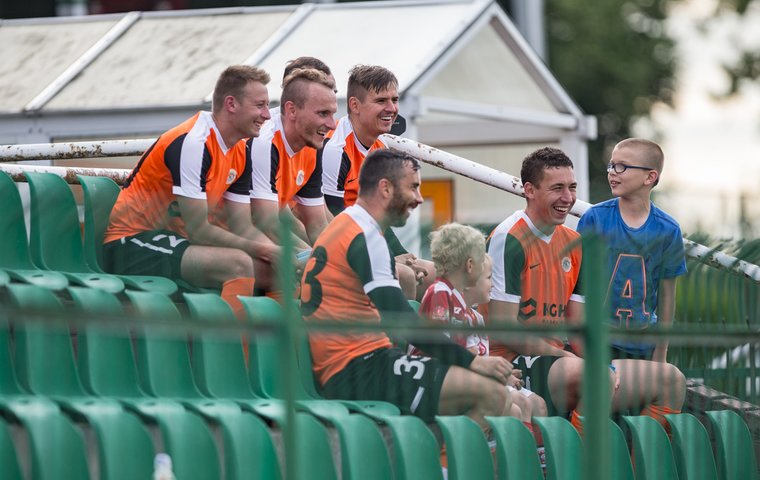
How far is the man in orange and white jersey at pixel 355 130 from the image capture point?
20.3ft

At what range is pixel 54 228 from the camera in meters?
5.72

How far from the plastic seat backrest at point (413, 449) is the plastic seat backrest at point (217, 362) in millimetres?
580

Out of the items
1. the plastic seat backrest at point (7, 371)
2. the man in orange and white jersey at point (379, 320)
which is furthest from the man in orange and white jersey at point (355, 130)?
the plastic seat backrest at point (7, 371)

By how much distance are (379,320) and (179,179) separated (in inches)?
72.1

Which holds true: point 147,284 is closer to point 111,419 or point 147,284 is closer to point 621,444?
point 111,419

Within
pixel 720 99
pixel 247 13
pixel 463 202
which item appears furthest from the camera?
pixel 720 99

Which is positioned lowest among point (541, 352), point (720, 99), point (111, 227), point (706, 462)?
point (706, 462)

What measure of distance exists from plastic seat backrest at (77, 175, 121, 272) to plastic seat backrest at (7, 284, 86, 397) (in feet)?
4.73

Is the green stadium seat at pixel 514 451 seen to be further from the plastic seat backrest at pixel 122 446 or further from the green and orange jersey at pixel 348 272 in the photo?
the plastic seat backrest at pixel 122 446

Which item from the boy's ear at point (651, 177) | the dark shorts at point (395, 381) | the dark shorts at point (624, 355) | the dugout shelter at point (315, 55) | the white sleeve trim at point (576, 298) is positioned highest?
the dugout shelter at point (315, 55)

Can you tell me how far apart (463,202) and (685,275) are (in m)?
7.74

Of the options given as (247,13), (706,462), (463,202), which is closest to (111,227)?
(706,462)

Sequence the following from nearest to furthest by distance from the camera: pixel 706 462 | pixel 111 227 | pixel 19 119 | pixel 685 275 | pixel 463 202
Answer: pixel 706 462 < pixel 685 275 < pixel 111 227 < pixel 19 119 < pixel 463 202

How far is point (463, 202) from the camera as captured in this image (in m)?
12.6
